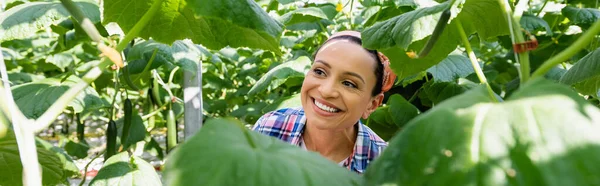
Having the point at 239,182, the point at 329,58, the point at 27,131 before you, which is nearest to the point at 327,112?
the point at 329,58

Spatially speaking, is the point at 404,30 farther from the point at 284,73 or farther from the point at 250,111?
the point at 250,111

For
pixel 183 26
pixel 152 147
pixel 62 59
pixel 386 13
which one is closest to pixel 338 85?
pixel 183 26

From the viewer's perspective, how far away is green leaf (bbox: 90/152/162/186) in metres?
1.20

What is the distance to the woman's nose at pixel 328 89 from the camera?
1.68 metres

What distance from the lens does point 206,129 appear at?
1.48ft

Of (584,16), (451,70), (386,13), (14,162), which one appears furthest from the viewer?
(386,13)

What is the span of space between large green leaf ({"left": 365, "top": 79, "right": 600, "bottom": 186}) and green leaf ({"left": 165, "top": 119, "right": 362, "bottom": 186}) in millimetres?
43

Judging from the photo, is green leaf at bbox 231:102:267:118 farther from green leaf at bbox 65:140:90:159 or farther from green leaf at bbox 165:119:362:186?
green leaf at bbox 165:119:362:186

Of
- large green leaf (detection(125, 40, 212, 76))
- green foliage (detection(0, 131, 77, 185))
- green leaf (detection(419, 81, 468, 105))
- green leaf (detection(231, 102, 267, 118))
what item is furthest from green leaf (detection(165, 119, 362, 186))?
green leaf (detection(231, 102, 267, 118))

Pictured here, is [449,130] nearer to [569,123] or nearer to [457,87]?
[569,123]

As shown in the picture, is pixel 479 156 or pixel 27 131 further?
pixel 27 131

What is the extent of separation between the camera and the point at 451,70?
7.32ft

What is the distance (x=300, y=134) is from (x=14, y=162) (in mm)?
1087

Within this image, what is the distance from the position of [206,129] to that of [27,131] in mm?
197
